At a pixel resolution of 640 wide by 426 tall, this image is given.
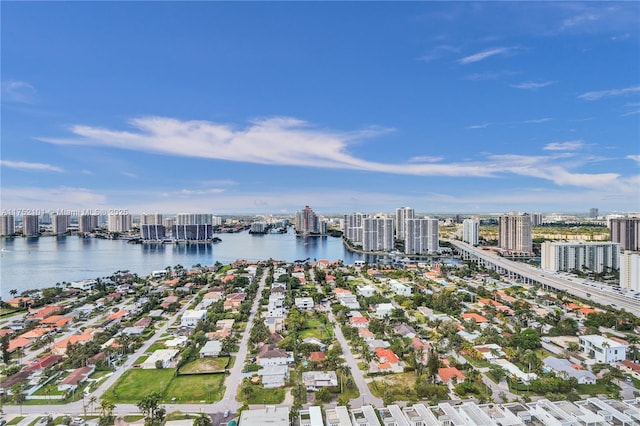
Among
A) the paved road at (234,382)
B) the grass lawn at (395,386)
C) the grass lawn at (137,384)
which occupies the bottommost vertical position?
the grass lawn at (137,384)

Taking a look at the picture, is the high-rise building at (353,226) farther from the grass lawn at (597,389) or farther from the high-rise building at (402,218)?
the grass lawn at (597,389)

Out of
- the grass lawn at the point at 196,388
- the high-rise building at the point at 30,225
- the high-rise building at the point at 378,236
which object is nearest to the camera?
the grass lawn at the point at 196,388

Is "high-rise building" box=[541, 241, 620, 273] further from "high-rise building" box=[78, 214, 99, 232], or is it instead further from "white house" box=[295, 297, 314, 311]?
"high-rise building" box=[78, 214, 99, 232]

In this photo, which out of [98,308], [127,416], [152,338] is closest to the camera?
[127,416]

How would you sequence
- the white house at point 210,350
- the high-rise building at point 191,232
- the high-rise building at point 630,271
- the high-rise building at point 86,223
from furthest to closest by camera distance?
the high-rise building at point 86,223, the high-rise building at point 191,232, the high-rise building at point 630,271, the white house at point 210,350

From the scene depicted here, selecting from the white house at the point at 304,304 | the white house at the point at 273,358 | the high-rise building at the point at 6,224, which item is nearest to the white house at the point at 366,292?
the white house at the point at 304,304

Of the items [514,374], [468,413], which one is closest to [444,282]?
[514,374]

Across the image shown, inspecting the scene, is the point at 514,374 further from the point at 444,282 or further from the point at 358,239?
the point at 358,239
